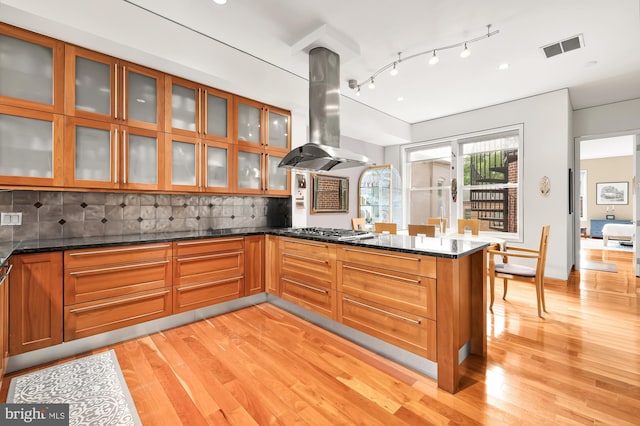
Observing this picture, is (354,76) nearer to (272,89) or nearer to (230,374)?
(272,89)

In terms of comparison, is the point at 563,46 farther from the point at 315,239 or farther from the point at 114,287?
the point at 114,287

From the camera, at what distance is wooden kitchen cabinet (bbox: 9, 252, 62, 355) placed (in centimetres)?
199

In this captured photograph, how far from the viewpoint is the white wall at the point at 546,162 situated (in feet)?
14.3

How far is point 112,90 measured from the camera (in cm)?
255

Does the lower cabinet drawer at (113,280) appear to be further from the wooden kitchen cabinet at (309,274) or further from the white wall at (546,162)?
the white wall at (546,162)

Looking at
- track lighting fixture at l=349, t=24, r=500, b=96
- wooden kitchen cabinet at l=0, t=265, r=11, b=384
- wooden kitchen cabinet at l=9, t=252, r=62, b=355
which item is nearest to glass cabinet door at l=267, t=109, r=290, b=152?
track lighting fixture at l=349, t=24, r=500, b=96

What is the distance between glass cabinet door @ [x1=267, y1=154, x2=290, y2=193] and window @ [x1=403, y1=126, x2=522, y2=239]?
142 inches

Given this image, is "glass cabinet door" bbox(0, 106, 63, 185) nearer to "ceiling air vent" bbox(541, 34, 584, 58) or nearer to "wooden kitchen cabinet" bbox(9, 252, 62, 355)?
"wooden kitchen cabinet" bbox(9, 252, 62, 355)

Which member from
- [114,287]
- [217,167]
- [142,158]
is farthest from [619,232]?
[114,287]

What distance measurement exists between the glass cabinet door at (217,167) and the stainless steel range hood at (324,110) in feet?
2.49

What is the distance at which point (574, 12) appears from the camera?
259 cm

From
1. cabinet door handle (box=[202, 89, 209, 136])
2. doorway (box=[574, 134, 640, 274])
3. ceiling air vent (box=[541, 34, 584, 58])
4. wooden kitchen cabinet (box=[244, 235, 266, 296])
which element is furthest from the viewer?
doorway (box=[574, 134, 640, 274])

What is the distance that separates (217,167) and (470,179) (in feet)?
15.8

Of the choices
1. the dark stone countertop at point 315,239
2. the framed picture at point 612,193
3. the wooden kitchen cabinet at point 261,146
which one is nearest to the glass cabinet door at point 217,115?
the wooden kitchen cabinet at point 261,146
